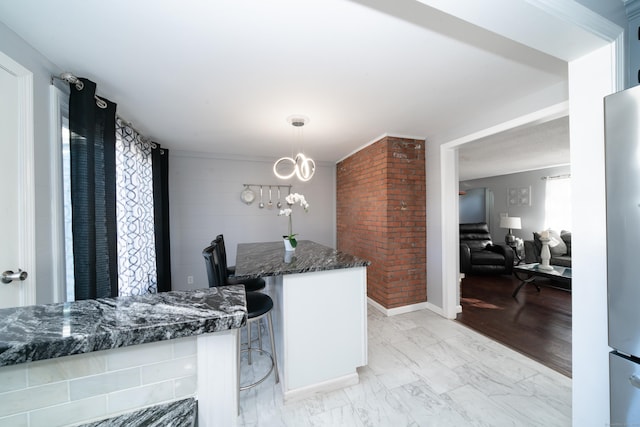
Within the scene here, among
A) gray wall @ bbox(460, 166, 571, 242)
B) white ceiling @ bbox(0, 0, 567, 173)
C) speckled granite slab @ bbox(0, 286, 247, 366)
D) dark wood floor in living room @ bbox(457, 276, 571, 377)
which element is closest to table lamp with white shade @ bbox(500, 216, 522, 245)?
gray wall @ bbox(460, 166, 571, 242)

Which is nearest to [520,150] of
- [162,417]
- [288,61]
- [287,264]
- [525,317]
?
[525,317]

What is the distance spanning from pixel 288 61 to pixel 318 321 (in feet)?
5.92

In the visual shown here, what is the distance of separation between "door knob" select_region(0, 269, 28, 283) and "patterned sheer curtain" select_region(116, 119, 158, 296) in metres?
0.99

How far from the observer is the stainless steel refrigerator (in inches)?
36.2

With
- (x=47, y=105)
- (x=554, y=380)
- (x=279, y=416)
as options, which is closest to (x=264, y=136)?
(x=47, y=105)

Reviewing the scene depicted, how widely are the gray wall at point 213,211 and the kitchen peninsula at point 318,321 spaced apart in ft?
7.51

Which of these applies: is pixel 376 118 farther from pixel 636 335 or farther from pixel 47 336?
pixel 47 336

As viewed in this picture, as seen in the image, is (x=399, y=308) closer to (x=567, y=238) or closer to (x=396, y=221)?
(x=396, y=221)

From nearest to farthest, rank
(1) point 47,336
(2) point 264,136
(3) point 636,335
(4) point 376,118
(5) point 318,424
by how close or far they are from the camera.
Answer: (1) point 47,336
(3) point 636,335
(5) point 318,424
(4) point 376,118
(2) point 264,136

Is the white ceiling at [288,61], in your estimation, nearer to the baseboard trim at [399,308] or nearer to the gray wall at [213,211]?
the gray wall at [213,211]

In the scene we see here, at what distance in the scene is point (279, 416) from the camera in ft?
5.01

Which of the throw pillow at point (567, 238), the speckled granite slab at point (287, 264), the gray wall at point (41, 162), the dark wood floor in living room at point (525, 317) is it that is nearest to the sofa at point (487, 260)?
the dark wood floor in living room at point (525, 317)

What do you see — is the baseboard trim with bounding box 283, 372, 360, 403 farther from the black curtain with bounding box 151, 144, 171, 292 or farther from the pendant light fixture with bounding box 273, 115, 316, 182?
the black curtain with bounding box 151, 144, 171, 292

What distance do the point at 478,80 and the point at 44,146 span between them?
2980mm
